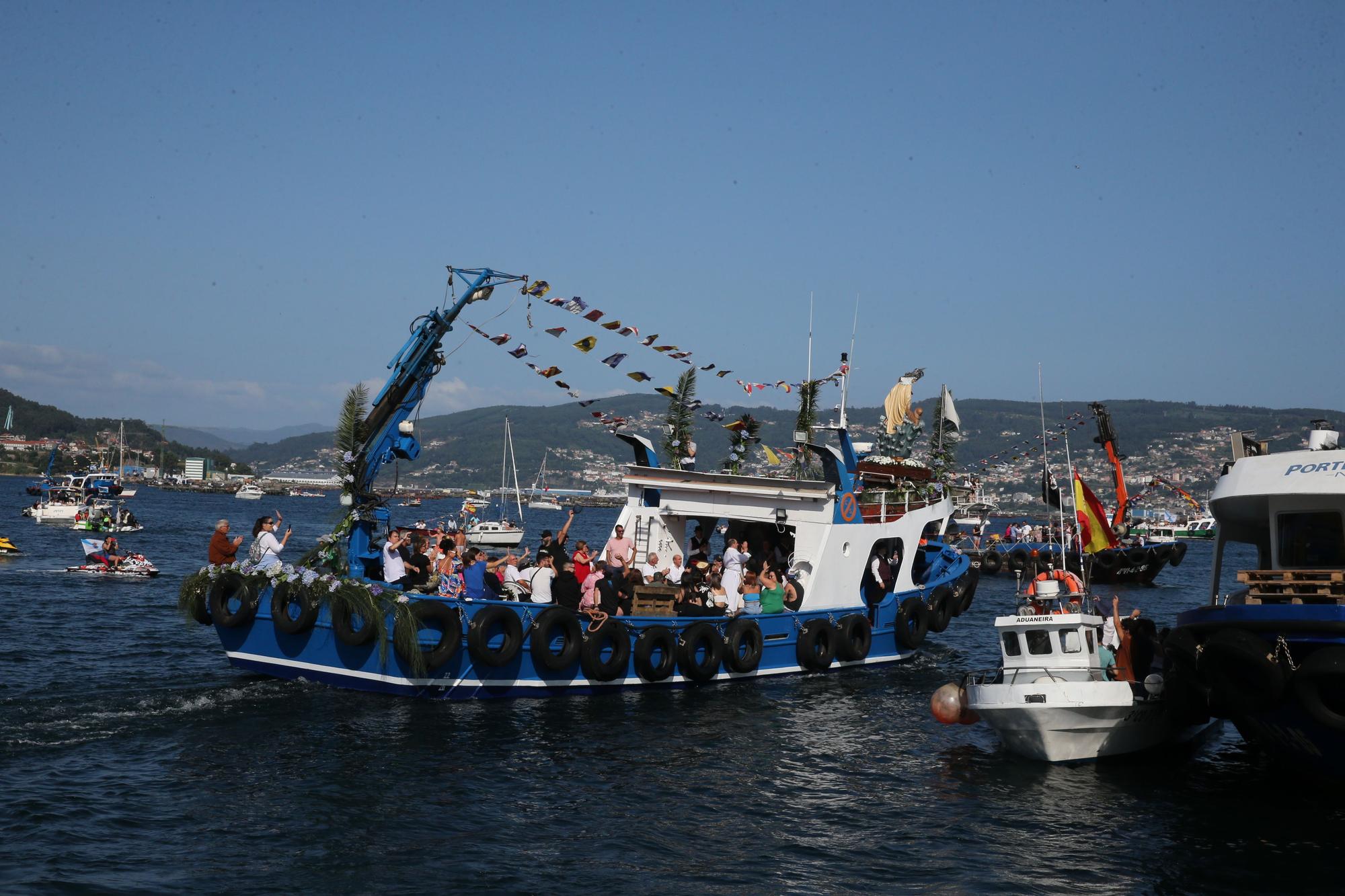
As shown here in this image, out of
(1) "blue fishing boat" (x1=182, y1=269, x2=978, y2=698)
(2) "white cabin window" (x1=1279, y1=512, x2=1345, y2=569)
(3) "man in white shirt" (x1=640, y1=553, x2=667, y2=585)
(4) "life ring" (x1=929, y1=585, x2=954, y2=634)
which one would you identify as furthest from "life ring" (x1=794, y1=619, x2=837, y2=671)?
(2) "white cabin window" (x1=1279, y1=512, x2=1345, y2=569)

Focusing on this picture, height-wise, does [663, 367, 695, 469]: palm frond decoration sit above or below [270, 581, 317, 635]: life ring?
above

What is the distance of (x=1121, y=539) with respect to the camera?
60.0 m

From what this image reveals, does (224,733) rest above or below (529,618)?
below

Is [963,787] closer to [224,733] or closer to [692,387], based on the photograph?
[224,733]

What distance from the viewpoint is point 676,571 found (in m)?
20.3

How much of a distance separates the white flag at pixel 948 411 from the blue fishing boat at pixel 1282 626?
666 inches

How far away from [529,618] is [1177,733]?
9.61 metres

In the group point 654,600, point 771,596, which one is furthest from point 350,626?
point 771,596

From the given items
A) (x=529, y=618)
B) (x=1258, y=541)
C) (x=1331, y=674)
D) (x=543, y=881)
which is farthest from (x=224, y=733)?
(x=1258, y=541)

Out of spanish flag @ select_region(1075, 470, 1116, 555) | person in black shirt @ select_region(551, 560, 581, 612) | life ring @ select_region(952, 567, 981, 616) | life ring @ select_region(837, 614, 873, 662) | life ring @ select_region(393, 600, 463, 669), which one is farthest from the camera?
life ring @ select_region(952, 567, 981, 616)

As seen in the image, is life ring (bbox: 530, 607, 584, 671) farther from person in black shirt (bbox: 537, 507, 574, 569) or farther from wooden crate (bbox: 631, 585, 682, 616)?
wooden crate (bbox: 631, 585, 682, 616)

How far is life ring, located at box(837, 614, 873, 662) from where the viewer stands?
68.3 feet

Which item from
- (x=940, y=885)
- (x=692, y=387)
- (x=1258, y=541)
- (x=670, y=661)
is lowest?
(x=940, y=885)

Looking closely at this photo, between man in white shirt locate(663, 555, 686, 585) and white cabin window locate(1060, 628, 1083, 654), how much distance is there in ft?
22.4
